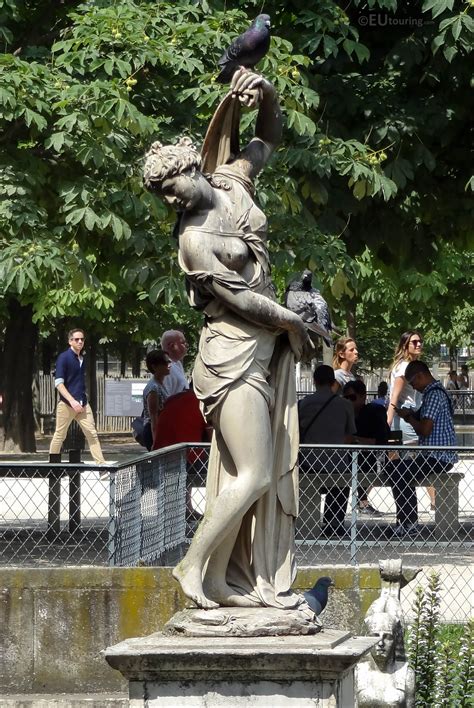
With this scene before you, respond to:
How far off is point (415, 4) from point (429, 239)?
12.0 feet

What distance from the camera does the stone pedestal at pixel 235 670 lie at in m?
6.32

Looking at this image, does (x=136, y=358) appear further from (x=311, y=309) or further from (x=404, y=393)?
(x=311, y=309)

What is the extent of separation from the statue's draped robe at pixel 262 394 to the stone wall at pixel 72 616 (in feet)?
11.9

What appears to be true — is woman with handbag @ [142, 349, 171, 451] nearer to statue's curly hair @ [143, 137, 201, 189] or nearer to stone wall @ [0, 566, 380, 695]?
stone wall @ [0, 566, 380, 695]

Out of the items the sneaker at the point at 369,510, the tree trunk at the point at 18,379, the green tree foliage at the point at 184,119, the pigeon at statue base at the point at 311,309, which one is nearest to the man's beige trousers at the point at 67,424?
the green tree foliage at the point at 184,119

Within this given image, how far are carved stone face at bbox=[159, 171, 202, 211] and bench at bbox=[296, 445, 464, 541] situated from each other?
17.7 ft

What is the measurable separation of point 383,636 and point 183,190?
2.75 meters

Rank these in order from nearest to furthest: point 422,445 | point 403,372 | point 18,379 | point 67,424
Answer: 1. point 422,445
2. point 403,372
3. point 67,424
4. point 18,379

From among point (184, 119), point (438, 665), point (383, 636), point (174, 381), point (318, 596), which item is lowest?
point (438, 665)

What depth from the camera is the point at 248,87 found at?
680cm

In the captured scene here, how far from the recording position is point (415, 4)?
14805mm

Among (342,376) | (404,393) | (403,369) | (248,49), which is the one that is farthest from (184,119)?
(404,393)

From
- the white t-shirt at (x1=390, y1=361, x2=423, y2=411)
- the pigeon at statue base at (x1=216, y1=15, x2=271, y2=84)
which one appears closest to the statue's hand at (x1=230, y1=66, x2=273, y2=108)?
the pigeon at statue base at (x1=216, y1=15, x2=271, y2=84)

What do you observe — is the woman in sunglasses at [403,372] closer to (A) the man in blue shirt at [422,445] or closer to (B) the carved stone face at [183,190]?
(A) the man in blue shirt at [422,445]
